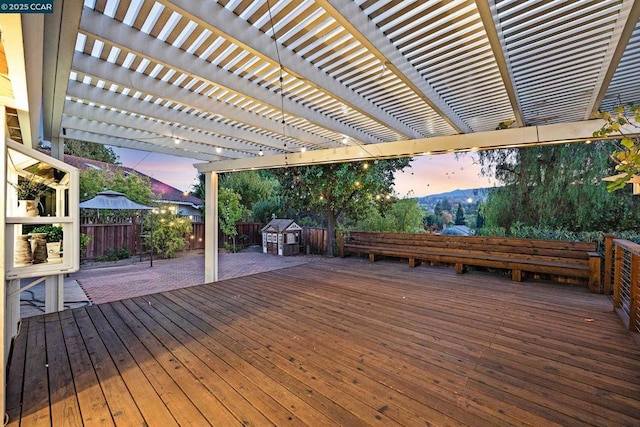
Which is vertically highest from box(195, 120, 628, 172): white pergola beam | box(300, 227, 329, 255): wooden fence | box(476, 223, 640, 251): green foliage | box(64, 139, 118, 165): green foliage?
box(64, 139, 118, 165): green foliage

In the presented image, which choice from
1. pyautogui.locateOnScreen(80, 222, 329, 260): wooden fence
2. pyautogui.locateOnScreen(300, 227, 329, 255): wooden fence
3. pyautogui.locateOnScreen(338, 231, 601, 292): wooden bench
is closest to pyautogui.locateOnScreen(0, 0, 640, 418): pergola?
pyautogui.locateOnScreen(338, 231, 601, 292): wooden bench

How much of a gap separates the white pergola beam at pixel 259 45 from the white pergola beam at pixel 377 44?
62 cm

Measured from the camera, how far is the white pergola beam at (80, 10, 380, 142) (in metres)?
1.85

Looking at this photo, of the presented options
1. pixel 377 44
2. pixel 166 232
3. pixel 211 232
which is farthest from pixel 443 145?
pixel 166 232

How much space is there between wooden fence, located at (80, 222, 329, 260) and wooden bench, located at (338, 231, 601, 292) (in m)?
1.97

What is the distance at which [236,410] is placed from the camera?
173 cm

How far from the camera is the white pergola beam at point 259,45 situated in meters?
1.68

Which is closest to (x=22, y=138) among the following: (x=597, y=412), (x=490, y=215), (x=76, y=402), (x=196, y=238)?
(x=76, y=402)

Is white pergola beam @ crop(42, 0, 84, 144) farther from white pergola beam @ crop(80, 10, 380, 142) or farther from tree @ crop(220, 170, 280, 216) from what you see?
tree @ crop(220, 170, 280, 216)

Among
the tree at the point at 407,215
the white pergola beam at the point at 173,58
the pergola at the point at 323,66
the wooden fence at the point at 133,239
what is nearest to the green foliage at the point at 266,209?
the wooden fence at the point at 133,239

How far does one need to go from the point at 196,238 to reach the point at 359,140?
7659 mm

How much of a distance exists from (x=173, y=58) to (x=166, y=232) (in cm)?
745

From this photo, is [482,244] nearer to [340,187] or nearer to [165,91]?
[340,187]

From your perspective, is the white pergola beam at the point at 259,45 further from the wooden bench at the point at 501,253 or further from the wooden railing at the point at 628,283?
the wooden bench at the point at 501,253
